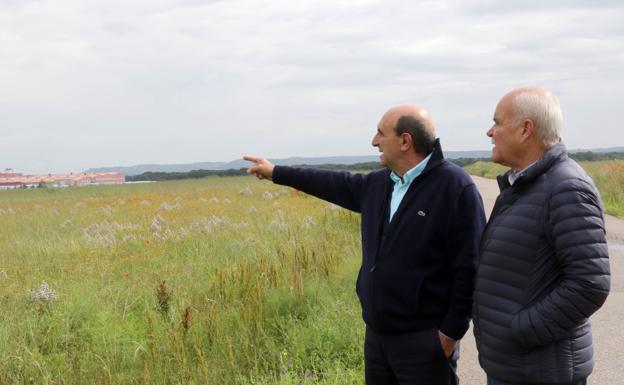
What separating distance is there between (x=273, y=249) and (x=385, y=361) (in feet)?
22.6

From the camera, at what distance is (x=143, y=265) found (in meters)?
10.6

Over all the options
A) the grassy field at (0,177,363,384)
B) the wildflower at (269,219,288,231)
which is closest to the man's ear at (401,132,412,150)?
the grassy field at (0,177,363,384)

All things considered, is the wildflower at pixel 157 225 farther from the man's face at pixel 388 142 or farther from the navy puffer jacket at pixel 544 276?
the navy puffer jacket at pixel 544 276

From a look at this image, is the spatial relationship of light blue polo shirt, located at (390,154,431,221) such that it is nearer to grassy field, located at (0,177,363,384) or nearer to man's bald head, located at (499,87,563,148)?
man's bald head, located at (499,87,563,148)

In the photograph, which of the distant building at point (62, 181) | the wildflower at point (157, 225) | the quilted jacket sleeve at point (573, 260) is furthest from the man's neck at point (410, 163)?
the distant building at point (62, 181)

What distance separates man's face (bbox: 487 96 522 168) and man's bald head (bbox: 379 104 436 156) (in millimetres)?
492

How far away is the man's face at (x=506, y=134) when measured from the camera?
104 inches

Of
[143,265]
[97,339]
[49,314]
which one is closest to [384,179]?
[97,339]

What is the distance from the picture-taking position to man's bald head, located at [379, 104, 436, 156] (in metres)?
3.16

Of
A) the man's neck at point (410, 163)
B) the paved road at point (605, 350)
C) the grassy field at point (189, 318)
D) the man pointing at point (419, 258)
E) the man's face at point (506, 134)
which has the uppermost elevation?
the man's face at point (506, 134)

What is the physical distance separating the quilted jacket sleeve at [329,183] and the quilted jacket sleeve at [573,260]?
1.37m

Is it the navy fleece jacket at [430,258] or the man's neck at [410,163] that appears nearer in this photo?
the navy fleece jacket at [430,258]

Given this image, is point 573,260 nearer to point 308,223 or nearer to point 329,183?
point 329,183

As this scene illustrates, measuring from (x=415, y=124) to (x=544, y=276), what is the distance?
1.02 metres
